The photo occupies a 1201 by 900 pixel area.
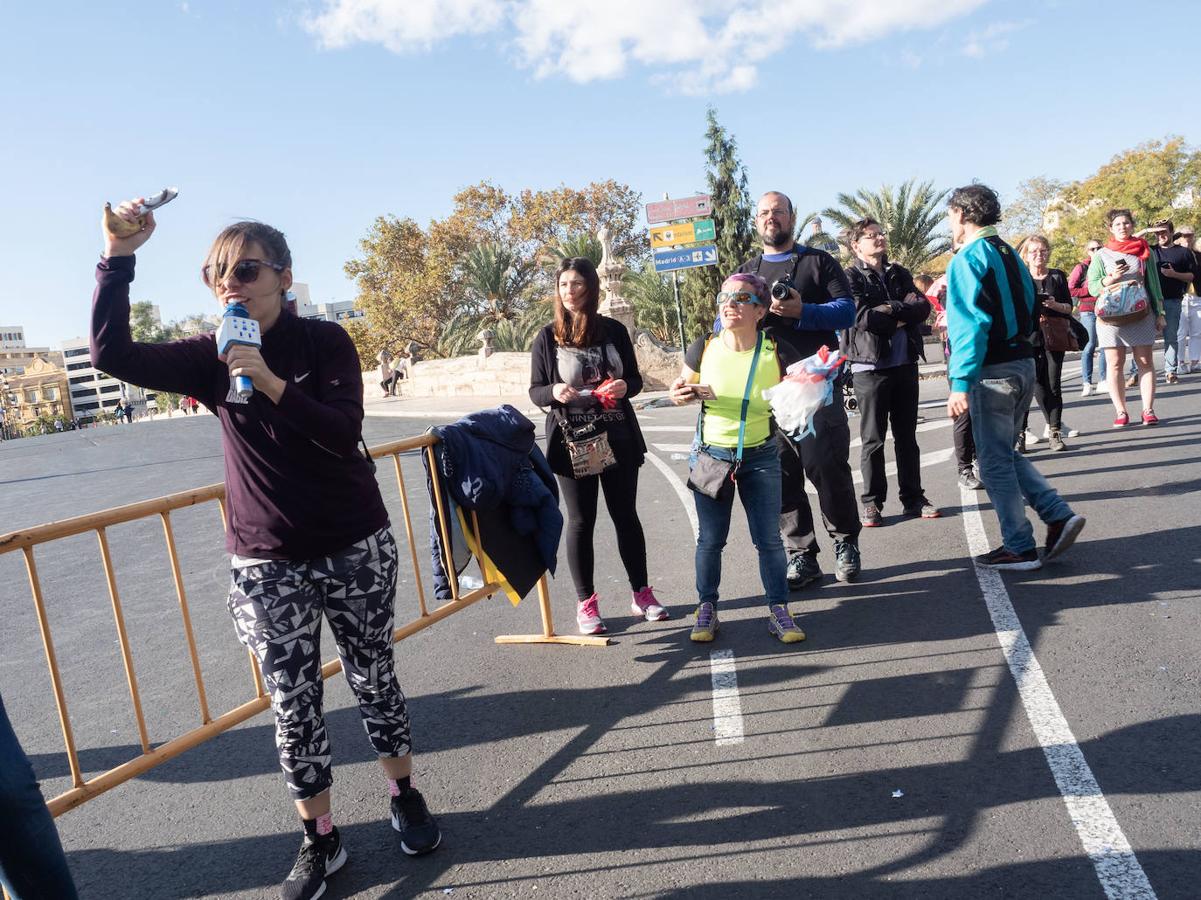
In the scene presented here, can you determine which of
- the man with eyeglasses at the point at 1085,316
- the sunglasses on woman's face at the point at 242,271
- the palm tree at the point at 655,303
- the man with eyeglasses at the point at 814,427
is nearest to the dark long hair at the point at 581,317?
the man with eyeglasses at the point at 814,427

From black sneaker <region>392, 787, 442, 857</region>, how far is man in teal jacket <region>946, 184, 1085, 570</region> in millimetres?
3556

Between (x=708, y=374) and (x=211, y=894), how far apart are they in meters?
3.08

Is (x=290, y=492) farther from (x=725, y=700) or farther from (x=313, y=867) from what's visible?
(x=725, y=700)

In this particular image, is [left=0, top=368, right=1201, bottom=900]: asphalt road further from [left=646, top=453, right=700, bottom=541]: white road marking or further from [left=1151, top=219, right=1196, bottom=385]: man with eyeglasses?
[left=1151, top=219, right=1196, bottom=385]: man with eyeglasses

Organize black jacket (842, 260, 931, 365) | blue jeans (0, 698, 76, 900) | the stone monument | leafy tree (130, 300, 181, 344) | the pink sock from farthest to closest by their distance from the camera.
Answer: leafy tree (130, 300, 181, 344)
the stone monument
black jacket (842, 260, 931, 365)
the pink sock
blue jeans (0, 698, 76, 900)

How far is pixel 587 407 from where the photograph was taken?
5023 mm

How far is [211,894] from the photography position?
3.00 metres

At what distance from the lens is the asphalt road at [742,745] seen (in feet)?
9.33

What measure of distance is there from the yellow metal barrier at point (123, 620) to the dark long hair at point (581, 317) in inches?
37.8

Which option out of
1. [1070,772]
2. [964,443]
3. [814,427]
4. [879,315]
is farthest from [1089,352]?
[1070,772]

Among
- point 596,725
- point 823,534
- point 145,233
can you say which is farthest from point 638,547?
point 145,233

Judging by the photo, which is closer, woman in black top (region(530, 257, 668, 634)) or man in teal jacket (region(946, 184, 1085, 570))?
woman in black top (region(530, 257, 668, 634))

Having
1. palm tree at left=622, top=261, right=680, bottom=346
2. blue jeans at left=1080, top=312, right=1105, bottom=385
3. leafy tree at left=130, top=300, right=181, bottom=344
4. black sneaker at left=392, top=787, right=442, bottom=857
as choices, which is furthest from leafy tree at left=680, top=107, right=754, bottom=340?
leafy tree at left=130, top=300, right=181, bottom=344

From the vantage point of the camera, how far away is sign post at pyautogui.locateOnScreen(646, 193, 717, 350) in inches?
834
